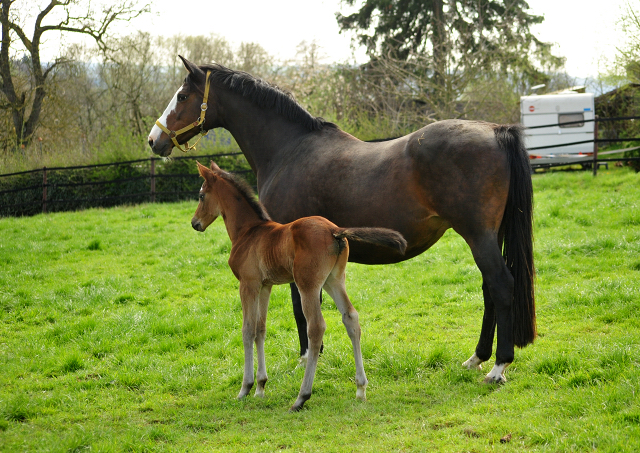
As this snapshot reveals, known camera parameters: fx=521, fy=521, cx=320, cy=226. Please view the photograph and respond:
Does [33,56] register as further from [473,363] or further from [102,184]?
[473,363]

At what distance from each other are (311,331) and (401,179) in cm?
144

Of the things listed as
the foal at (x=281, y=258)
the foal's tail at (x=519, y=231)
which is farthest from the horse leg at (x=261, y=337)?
the foal's tail at (x=519, y=231)

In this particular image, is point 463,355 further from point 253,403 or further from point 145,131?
point 145,131

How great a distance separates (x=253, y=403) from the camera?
3898 mm

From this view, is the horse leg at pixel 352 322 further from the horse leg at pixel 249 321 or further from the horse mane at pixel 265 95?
the horse mane at pixel 265 95

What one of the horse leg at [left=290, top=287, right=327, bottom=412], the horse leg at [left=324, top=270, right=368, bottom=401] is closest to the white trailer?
the horse leg at [left=324, top=270, right=368, bottom=401]

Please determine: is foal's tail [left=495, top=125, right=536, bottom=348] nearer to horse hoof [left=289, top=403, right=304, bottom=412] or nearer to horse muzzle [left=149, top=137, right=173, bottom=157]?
horse hoof [left=289, top=403, right=304, bottom=412]

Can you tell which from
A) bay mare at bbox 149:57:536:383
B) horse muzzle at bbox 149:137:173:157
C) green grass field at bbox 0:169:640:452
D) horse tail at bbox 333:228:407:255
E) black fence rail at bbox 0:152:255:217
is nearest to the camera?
green grass field at bbox 0:169:640:452

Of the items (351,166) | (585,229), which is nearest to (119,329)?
(351,166)

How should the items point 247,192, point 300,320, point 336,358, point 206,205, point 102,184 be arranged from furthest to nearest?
point 102,184 < point 300,320 < point 336,358 < point 206,205 < point 247,192

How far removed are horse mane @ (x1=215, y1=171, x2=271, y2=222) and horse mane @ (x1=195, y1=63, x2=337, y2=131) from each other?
1.13 metres

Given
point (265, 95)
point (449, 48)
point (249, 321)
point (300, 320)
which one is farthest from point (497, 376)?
point (449, 48)

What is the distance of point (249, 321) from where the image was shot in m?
4.01

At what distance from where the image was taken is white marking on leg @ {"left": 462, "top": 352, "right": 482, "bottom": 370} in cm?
430
